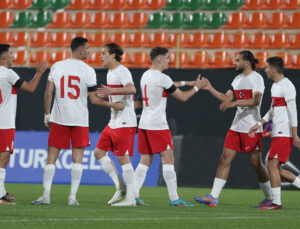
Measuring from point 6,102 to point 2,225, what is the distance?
3230 millimetres

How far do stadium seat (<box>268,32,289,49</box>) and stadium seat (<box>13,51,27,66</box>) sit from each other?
7705 millimetres

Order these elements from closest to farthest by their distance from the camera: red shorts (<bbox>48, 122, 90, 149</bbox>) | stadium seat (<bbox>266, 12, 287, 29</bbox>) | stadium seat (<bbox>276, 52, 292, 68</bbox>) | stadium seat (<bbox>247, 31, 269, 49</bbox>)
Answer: red shorts (<bbox>48, 122, 90, 149</bbox>) → stadium seat (<bbox>276, 52, 292, 68</bbox>) → stadium seat (<bbox>247, 31, 269, 49</bbox>) → stadium seat (<bbox>266, 12, 287, 29</bbox>)

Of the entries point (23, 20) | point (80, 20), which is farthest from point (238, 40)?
point (23, 20)

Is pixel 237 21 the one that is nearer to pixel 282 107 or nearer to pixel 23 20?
pixel 23 20

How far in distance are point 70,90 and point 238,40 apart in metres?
12.6

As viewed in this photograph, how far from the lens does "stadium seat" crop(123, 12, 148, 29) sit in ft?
73.1

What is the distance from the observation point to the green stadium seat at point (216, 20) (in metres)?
21.7

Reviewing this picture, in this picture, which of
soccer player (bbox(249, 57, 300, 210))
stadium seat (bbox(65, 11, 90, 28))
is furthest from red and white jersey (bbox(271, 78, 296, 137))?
stadium seat (bbox(65, 11, 90, 28))

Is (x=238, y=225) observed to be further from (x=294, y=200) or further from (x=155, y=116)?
(x=294, y=200)

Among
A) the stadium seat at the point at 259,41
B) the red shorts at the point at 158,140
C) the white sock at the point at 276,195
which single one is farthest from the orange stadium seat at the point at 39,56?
the white sock at the point at 276,195

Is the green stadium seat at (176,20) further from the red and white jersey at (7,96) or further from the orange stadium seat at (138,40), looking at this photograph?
the red and white jersey at (7,96)

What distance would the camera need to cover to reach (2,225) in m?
6.17

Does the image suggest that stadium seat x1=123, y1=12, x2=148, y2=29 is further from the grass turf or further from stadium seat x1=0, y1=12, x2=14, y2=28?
the grass turf

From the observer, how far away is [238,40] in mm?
20625
